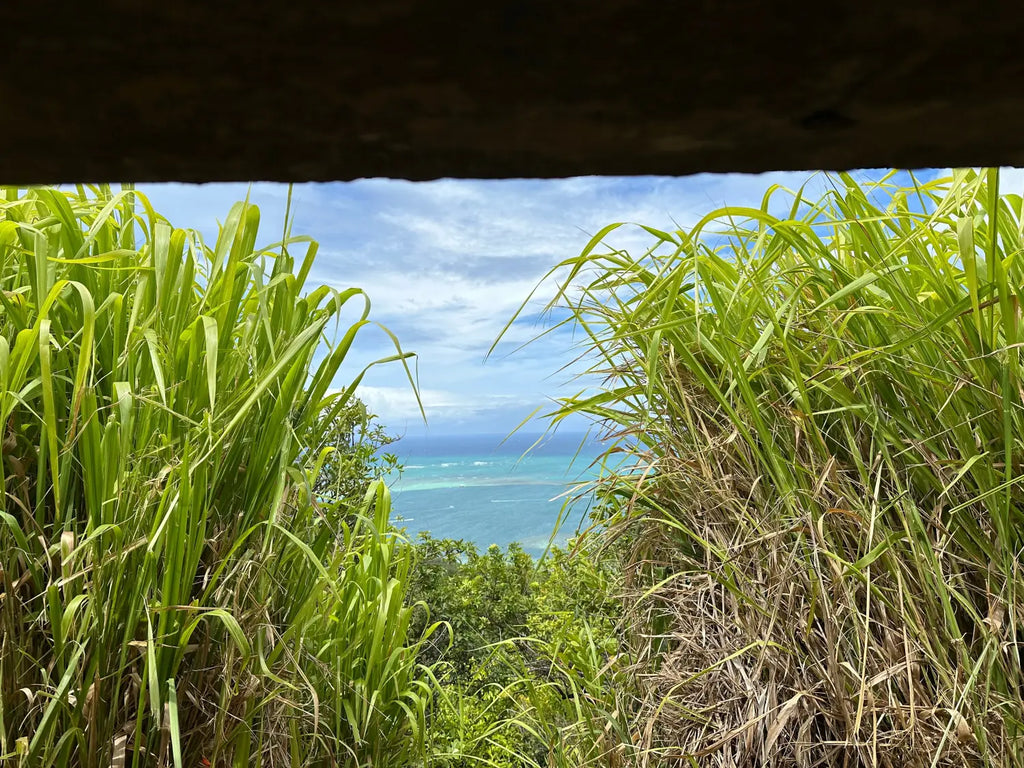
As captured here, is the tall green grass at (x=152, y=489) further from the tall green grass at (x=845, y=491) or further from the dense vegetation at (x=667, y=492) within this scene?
the tall green grass at (x=845, y=491)

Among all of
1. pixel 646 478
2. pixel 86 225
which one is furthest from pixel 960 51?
pixel 86 225

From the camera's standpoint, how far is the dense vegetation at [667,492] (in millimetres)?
853

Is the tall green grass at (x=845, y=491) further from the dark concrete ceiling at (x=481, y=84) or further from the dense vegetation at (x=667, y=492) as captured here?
the dark concrete ceiling at (x=481, y=84)

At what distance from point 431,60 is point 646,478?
1108 mm

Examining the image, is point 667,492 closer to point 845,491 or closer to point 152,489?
point 845,491

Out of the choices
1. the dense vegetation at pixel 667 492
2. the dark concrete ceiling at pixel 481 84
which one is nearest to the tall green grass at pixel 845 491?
the dense vegetation at pixel 667 492

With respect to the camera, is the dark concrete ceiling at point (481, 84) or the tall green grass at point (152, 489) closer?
the dark concrete ceiling at point (481, 84)

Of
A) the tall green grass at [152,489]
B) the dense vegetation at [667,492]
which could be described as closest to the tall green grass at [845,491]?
the dense vegetation at [667,492]

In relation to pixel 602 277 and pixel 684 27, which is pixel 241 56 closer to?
pixel 684 27

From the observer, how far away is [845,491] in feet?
3.16

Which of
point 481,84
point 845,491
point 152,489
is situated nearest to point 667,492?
point 845,491

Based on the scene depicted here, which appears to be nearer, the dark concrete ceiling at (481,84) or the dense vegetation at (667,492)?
the dark concrete ceiling at (481,84)

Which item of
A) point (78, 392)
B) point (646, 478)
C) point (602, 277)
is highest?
point (602, 277)

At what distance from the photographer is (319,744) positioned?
1313 mm
